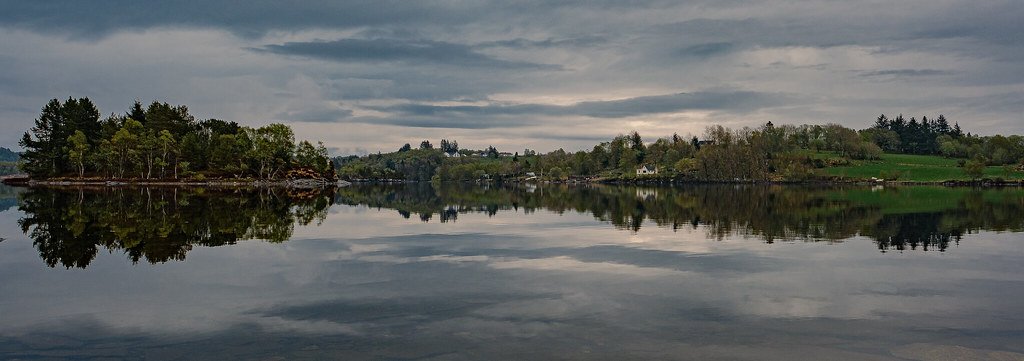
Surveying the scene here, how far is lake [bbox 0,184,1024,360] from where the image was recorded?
1569 cm

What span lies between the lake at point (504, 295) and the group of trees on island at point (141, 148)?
5351 inches

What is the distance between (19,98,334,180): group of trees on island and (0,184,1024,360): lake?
135918mm

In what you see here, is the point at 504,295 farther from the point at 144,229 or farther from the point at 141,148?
the point at 141,148

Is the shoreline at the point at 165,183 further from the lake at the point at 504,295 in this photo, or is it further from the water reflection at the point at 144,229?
the lake at the point at 504,295

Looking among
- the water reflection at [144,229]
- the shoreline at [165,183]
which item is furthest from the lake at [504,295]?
the shoreline at [165,183]

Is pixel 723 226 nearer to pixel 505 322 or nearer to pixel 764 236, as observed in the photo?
pixel 764 236

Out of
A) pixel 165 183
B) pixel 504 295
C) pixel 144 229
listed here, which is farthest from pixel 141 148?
pixel 504 295

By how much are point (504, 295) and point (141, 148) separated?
16864 cm

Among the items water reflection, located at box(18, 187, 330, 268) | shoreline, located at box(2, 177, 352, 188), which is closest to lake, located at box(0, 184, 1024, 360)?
water reflection, located at box(18, 187, 330, 268)

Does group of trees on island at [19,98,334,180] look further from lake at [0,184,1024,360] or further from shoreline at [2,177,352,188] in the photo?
lake at [0,184,1024,360]

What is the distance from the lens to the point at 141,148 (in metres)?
163

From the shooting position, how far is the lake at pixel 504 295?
15.7 metres

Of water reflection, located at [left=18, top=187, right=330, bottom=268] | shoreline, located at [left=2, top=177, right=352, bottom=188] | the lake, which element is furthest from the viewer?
shoreline, located at [left=2, top=177, right=352, bottom=188]

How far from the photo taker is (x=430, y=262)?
98.0ft
